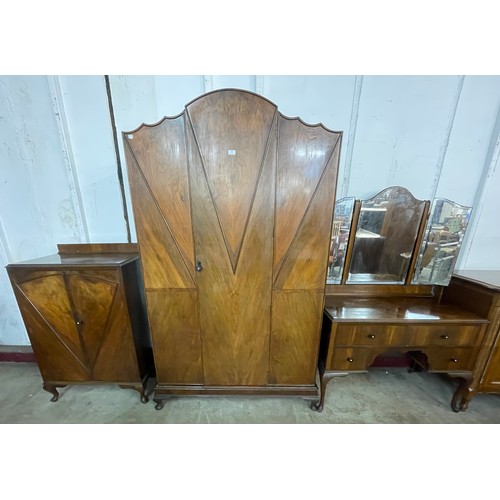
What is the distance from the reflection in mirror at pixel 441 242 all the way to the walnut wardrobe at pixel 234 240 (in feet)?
3.48

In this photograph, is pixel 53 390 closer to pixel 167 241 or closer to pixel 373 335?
pixel 167 241

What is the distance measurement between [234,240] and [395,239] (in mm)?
1372

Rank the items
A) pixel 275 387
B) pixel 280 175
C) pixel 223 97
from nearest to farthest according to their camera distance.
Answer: pixel 223 97 → pixel 280 175 → pixel 275 387

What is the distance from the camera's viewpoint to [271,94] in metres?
1.64

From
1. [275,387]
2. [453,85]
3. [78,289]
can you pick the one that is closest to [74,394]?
[78,289]

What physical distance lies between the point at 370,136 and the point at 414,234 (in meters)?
0.87

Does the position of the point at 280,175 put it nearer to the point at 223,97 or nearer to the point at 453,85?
the point at 223,97

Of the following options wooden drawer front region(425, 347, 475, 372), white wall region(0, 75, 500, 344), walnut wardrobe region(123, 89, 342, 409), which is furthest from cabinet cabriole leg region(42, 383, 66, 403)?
wooden drawer front region(425, 347, 475, 372)

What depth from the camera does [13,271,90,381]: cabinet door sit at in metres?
1.46

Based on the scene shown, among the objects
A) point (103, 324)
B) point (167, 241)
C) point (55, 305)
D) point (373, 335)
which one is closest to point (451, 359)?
point (373, 335)

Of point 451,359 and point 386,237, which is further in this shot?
point 386,237

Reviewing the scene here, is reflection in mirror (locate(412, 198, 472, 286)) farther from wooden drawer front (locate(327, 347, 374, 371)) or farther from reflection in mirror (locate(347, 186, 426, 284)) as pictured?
wooden drawer front (locate(327, 347, 374, 371))

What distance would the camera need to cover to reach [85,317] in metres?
1.52

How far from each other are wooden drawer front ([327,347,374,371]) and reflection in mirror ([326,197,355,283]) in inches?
21.5
